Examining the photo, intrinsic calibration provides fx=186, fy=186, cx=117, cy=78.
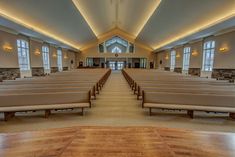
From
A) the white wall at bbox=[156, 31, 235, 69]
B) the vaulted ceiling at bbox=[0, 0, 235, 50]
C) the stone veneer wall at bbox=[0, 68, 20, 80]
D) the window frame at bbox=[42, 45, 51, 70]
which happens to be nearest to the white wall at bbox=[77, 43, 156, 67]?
the window frame at bbox=[42, 45, 51, 70]

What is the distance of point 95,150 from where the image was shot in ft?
4.31

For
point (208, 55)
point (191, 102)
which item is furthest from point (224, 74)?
point (191, 102)

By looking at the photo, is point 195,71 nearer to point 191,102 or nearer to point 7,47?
point 191,102

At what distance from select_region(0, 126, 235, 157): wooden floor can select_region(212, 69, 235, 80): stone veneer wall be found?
9.13 meters

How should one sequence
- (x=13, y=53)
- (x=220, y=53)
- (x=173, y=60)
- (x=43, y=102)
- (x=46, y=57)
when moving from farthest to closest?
1. (x=173, y=60)
2. (x=46, y=57)
3. (x=220, y=53)
4. (x=13, y=53)
5. (x=43, y=102)

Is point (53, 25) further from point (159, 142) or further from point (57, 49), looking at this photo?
point (159, 142)

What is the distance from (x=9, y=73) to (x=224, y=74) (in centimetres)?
1144

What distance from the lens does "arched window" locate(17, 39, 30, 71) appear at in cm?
1120

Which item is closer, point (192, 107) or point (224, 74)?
point (192, 107)

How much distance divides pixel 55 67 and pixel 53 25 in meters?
6.53

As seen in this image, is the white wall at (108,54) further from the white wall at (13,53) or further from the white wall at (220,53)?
the white wall at (13,53)

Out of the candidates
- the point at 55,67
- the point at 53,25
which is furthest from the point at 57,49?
the point at 53,25

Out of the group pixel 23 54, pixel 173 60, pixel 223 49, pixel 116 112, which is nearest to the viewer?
pixel 116 112

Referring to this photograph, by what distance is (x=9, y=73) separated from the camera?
9.80 meters
